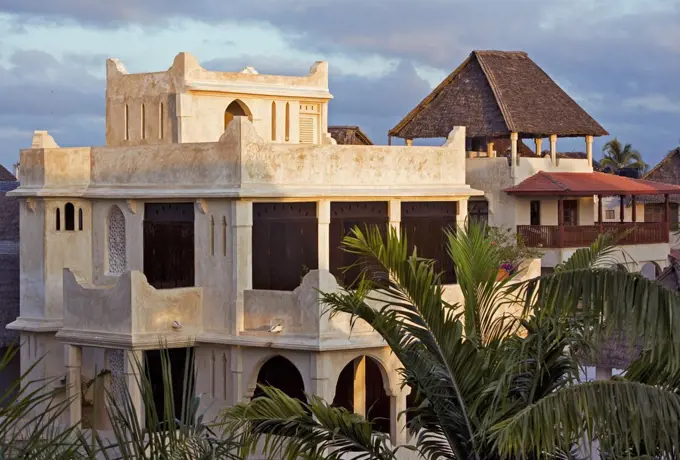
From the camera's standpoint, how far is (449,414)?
15.1 meters

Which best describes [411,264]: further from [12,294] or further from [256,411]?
[12,294]

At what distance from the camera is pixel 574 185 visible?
38.5 meters

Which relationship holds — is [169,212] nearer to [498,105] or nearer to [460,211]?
[460,211]

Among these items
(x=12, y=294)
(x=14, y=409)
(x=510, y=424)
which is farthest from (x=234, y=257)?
(x=14, y=409)

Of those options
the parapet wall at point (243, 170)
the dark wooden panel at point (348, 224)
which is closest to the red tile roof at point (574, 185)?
the parapet wall at point (243, 170)

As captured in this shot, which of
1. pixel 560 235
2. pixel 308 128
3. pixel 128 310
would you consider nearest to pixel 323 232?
pixel 128 310

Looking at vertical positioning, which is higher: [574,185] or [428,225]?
[574,185]

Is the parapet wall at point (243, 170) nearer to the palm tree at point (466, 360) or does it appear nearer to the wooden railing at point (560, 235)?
the wooden railing at point (560, 235)

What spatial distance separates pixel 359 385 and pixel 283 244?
9.32ft

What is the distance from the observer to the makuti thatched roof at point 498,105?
1547 inches

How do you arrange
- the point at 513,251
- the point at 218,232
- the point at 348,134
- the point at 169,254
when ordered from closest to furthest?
1. the point at 218,232
2. the point at 169,254
3. the point at 513,251
4. the point at 348,134

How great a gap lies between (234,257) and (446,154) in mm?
4938

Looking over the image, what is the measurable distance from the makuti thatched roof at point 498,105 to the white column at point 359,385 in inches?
506

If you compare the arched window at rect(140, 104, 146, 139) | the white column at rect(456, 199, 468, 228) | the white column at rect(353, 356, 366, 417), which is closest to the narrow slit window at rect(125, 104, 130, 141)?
the arched window at rect(140, 104, 146, 139)
